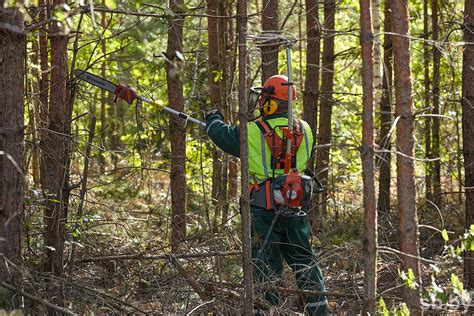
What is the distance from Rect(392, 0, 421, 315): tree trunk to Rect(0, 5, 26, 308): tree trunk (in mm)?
2936

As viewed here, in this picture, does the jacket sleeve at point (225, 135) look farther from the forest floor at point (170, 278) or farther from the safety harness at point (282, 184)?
the forest floor at point (170, 278)

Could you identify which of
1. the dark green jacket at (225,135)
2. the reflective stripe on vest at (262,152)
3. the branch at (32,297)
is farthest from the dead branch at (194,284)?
the branch at (32,297)

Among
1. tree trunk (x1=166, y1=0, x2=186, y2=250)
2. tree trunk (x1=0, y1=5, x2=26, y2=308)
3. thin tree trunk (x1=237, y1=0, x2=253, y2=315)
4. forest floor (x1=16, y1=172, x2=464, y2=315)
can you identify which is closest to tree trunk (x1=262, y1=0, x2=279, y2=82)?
tree trunk (x1=166, y1=0, x2=186, y2=250)

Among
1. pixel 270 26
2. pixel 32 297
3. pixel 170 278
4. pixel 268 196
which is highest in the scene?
pixel 270 26

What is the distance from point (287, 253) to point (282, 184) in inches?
37.5

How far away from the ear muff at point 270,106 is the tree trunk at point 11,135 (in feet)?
7.90

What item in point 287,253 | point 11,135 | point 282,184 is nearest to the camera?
point 11,135

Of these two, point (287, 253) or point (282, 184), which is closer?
point (282, 184)

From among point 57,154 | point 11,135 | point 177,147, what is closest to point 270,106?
point 57,154

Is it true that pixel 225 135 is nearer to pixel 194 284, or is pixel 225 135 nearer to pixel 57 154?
pixel 194 284

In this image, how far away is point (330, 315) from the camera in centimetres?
766

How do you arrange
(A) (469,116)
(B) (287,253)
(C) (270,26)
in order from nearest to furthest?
(B) (287,253), (A) (469,116), (C) (270,26)

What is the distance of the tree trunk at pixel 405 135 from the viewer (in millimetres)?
5844

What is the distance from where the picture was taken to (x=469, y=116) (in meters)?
8.19
